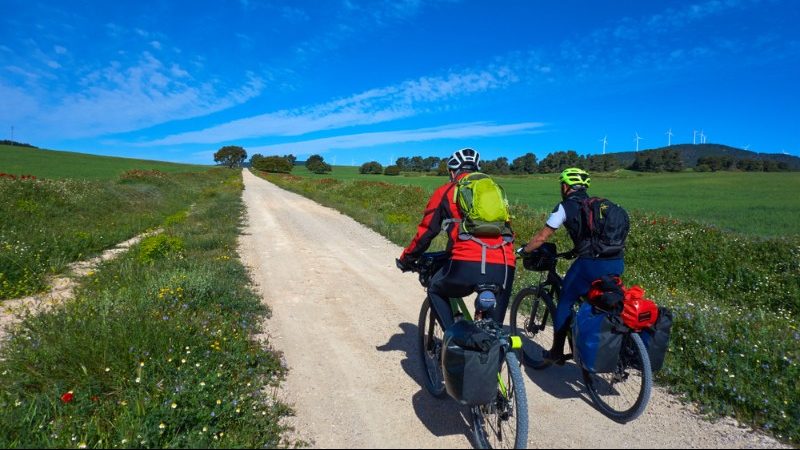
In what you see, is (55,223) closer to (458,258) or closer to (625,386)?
(458,258)

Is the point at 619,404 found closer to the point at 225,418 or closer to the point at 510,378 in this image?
the point at 510,378

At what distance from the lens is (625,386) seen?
12.9 ft

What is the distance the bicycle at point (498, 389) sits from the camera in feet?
9.00

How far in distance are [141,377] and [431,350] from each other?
266 centimetres

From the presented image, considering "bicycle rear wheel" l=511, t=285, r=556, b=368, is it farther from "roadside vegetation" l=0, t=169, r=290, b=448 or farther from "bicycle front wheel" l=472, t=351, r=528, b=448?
"roadside vegetation" l=0, t=169, r=290, b=448

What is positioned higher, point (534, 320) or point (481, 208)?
point (481, 208)

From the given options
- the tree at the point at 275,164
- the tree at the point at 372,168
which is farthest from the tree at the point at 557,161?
the tree at the point at 275,164

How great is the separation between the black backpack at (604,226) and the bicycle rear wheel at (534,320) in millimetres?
971

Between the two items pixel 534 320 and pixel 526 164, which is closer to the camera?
pixel 534 320

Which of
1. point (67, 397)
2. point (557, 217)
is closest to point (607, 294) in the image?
point (557, 217)

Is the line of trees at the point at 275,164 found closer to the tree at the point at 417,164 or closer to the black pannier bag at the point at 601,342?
the tree at the point at 417,164

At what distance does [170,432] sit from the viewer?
3012mm

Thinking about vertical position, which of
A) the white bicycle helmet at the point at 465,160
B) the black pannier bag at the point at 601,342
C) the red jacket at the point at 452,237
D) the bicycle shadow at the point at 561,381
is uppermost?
the white bicycle helmet at the point at 465,160

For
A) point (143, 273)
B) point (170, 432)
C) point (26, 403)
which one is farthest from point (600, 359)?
point (143, 273)
